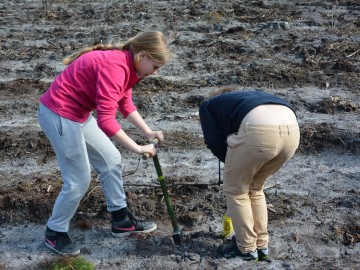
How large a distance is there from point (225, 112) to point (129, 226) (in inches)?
53.4

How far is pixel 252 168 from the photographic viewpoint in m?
3.68

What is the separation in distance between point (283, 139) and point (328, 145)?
2503 millimetres

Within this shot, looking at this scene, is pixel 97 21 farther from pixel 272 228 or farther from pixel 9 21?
pixel 272 228

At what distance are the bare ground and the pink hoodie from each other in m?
1.17

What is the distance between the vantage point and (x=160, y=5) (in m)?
11.0

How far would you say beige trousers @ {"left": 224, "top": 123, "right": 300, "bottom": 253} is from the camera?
3.54m

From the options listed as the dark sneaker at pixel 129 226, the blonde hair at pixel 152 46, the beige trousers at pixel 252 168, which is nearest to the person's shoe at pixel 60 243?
the dark sneaker at pixel 129 226

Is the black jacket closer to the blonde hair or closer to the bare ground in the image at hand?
the blonde hair

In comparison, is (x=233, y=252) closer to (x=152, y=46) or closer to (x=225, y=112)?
(x=225, y=112)

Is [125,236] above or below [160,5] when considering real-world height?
below

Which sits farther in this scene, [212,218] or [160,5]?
[160,5]

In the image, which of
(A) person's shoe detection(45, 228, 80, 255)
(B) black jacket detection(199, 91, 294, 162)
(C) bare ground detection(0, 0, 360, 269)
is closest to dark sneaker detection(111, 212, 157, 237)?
(C) bare ground detection(0, 0, 360, 269)

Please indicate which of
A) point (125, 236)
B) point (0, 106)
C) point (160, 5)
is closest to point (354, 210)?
point (125, 236)

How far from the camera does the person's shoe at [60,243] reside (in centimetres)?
427
